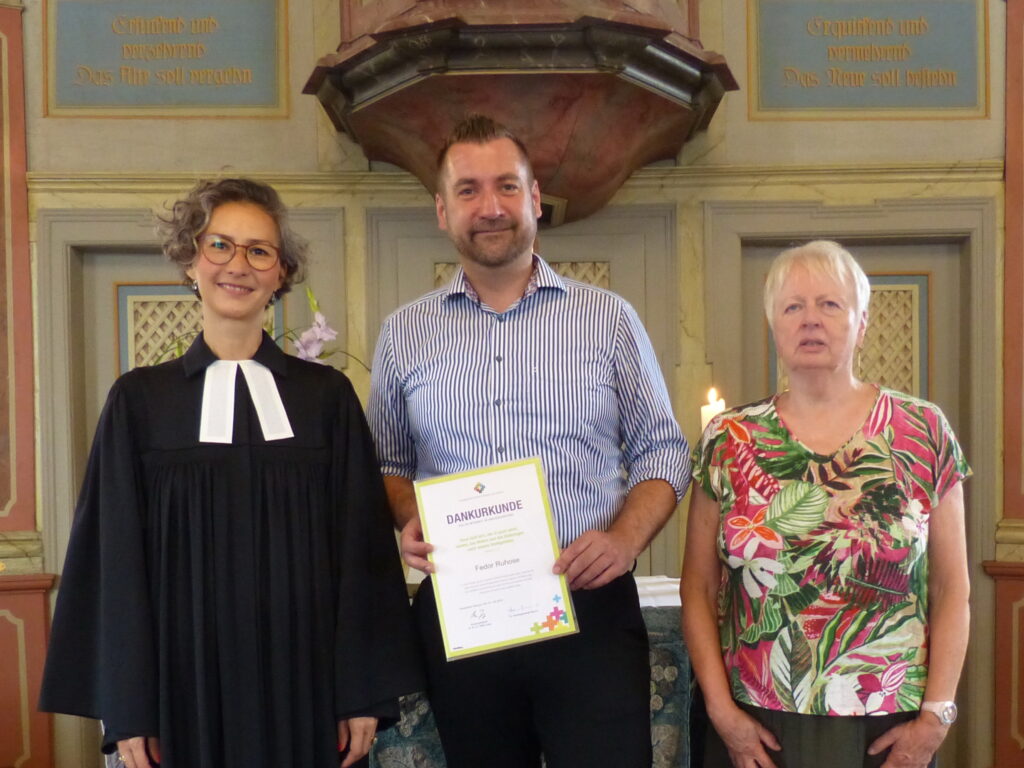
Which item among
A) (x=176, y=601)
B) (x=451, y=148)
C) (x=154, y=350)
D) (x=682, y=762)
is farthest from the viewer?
(x=154, y=350)

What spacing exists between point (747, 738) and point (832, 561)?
1.29 feet

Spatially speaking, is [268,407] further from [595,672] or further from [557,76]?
[557,76]

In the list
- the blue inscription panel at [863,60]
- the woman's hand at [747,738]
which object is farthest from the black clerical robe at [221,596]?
the blue inscription panel at [863,60]

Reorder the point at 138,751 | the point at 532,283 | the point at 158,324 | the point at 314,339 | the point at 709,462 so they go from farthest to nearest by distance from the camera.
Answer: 1. the point at 158,324
2. the point at 314,339
3. the point at 532,283
4. the point at 709,462
5. the point at 138,751

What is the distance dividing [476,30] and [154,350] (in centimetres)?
220

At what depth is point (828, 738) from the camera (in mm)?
1930

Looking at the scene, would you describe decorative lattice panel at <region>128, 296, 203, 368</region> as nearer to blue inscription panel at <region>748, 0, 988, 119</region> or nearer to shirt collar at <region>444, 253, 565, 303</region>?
shirt collar at <region>444, 253, 565, 303</region>

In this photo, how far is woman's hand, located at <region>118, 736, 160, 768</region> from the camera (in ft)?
6.09

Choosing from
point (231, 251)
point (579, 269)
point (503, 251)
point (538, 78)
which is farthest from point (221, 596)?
point (579, 269)

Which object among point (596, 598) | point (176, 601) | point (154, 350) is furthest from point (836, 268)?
point (154, 350)

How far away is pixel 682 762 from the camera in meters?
2.39

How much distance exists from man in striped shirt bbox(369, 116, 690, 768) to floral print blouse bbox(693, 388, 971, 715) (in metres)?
0.21

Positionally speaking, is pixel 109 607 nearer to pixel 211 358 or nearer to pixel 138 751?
pixel 138 751

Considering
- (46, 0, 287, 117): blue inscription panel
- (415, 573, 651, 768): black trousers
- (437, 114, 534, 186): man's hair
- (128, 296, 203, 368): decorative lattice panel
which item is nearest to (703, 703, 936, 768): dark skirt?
(415, 573, 651, 768): black trousers
